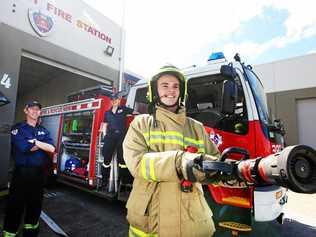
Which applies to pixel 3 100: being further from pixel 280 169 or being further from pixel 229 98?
pixel 280 169

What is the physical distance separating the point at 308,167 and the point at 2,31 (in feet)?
20.1

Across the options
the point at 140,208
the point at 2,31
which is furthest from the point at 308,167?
the point at 2,31

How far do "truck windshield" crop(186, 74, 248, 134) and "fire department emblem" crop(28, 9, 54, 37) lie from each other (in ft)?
14.4

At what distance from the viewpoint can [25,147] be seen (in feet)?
9.65

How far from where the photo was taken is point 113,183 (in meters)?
4.26

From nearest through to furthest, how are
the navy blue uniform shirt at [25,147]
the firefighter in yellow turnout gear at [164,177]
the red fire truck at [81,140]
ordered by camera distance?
the firefighter in yellow turnout gear at [164,177], the navy blue uniform shirt at [25,147], the red fire truck at [81,140]

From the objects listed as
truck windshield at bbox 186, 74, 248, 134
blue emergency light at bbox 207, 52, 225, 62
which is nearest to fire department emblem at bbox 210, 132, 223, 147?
truck windshield at bbox 186, 74, 248, 134

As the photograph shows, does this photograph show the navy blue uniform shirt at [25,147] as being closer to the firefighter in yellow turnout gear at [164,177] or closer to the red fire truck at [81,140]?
the red fire truck at [81,140]

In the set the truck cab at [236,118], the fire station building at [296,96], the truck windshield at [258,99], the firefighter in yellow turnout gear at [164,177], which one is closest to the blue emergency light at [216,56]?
the truck cab at [236,118]

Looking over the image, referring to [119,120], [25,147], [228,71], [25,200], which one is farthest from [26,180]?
[228,71]

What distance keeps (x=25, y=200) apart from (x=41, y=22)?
470 cm

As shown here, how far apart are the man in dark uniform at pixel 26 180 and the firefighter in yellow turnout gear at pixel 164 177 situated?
6.60 ft

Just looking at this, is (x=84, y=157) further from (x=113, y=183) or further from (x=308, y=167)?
(x=308, y=167)

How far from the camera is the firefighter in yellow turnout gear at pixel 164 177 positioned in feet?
4.00
